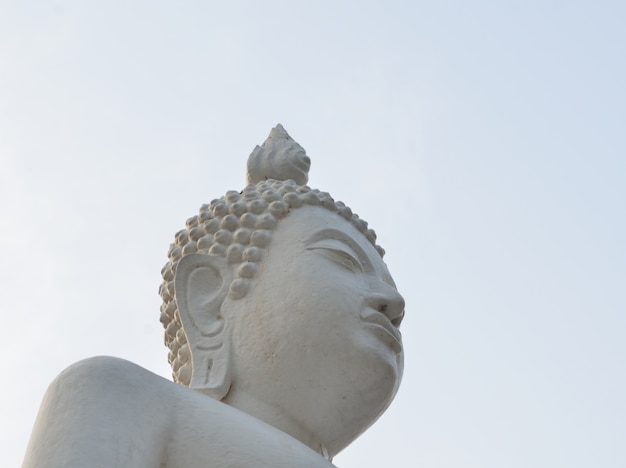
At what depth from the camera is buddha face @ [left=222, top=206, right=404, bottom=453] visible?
537 centimetres

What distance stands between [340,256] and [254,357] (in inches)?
26.1

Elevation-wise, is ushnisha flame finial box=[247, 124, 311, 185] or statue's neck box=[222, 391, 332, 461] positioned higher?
ushnisha flame finial box=[247, 124, 311, 185]

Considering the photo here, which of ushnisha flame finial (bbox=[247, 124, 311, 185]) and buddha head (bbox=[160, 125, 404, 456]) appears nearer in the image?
buddha head (bbox=[160, 125, 404, 456])

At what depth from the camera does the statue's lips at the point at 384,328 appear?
554 centimetres

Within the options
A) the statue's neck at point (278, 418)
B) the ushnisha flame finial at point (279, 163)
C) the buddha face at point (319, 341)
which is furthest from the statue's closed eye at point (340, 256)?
the ushnisha flame finial at point (279, 163)

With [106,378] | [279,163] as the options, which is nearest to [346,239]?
[279,163]

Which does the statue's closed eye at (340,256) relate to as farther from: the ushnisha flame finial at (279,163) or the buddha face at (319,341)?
the ushnisha flame finial at (279,163)

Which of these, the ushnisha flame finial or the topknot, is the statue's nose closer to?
the topknot

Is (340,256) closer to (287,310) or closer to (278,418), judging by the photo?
(287,310)

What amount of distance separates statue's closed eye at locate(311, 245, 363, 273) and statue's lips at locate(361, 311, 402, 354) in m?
0.29

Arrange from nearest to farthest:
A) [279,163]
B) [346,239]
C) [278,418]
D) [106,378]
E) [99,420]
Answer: [99,420] → [106,378] → [278,418] → [346,239] → [279,163]

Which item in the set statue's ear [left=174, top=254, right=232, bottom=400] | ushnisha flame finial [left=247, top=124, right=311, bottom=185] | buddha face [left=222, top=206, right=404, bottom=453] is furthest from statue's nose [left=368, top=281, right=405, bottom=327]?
ushnisha flame finial [left=247, top=124, right=311, bottom=185]

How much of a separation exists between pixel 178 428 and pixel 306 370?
29.5 inches

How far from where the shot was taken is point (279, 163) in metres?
6.65
